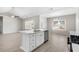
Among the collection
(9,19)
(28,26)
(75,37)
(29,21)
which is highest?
(9,19)

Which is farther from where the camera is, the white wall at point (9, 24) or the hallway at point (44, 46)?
the white wall at point (9, 24)

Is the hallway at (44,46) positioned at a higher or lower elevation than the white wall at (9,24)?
lower

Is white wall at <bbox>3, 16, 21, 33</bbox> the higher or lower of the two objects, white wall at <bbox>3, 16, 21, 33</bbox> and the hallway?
the higher

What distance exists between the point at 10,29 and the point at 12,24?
757mm

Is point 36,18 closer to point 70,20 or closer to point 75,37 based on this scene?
point 75,37

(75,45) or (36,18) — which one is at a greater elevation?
(36,18)

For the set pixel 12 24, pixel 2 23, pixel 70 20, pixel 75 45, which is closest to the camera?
pixel 75 45

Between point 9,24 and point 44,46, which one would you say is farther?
point 9,24

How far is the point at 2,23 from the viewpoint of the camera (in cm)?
805

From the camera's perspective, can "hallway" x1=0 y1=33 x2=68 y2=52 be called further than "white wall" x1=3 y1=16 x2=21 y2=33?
No

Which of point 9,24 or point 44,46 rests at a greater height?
point 9,24

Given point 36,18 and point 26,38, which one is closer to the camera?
point 26,38
